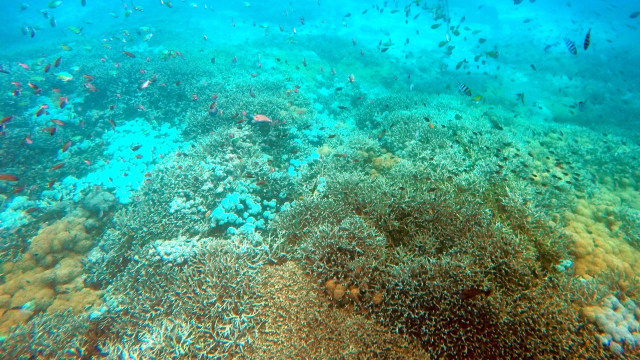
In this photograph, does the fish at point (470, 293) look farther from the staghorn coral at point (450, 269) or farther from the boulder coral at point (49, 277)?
the boulder coral at point (49, 277)

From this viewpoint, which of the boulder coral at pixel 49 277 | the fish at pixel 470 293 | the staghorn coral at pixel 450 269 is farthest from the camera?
the boulder coral at pixel 49 277

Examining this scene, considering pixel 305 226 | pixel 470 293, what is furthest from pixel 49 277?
pixel 470 293

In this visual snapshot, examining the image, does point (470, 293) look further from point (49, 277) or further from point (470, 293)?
point (49, 277)

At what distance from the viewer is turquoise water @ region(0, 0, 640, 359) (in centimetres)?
333

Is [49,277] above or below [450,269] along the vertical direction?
below

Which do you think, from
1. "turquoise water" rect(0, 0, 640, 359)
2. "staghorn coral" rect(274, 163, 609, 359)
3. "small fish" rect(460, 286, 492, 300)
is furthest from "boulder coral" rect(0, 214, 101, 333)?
"small fish" rect(460, 286, 492, 300)

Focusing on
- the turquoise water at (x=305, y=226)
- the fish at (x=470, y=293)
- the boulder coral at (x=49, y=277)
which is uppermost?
the fish at (x=470, y=293)

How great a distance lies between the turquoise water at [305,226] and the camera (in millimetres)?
3332

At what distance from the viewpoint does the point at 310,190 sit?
6742 millimetres

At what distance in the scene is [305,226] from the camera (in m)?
5.20

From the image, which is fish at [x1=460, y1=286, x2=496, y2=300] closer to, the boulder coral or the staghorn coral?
the staghorn coral

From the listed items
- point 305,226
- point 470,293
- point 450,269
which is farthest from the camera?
point 305,226

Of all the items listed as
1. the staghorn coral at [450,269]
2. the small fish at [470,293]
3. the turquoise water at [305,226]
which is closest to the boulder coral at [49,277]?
the turquoise water at [305,226]

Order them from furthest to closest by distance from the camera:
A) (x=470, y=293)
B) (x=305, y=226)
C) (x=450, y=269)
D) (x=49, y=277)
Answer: (x=49, y=277)
(x=305, y=226)
(x=450, y=269)
(x=470, y=293)
